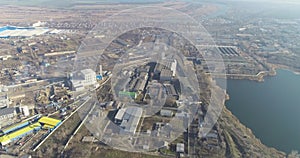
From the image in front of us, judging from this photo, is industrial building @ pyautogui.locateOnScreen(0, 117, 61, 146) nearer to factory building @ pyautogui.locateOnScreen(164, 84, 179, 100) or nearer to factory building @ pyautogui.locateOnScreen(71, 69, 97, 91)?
factory building @ pyautogui.locateOnScreen(71, 69, 97, 91)

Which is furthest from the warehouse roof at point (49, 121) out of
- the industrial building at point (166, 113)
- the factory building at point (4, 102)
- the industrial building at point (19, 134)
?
the industrial building at point (166, 113)

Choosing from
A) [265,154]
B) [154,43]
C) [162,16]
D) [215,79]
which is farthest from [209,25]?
[265,154]

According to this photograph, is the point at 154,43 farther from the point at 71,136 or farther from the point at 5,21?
the point at 5,21

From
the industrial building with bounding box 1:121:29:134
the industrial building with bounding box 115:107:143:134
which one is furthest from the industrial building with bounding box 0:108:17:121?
the industrial building with bounding box 115:107:143:134

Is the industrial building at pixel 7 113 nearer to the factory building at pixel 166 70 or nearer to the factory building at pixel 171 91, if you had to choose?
the factory building at pixel 171 91

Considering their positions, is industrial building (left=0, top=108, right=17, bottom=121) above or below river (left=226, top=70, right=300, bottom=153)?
above

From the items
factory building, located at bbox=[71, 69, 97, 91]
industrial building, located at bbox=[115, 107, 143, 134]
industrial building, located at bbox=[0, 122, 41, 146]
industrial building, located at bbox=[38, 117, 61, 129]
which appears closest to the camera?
industrial building, located at bbox=[0, 122, 41, 146]
